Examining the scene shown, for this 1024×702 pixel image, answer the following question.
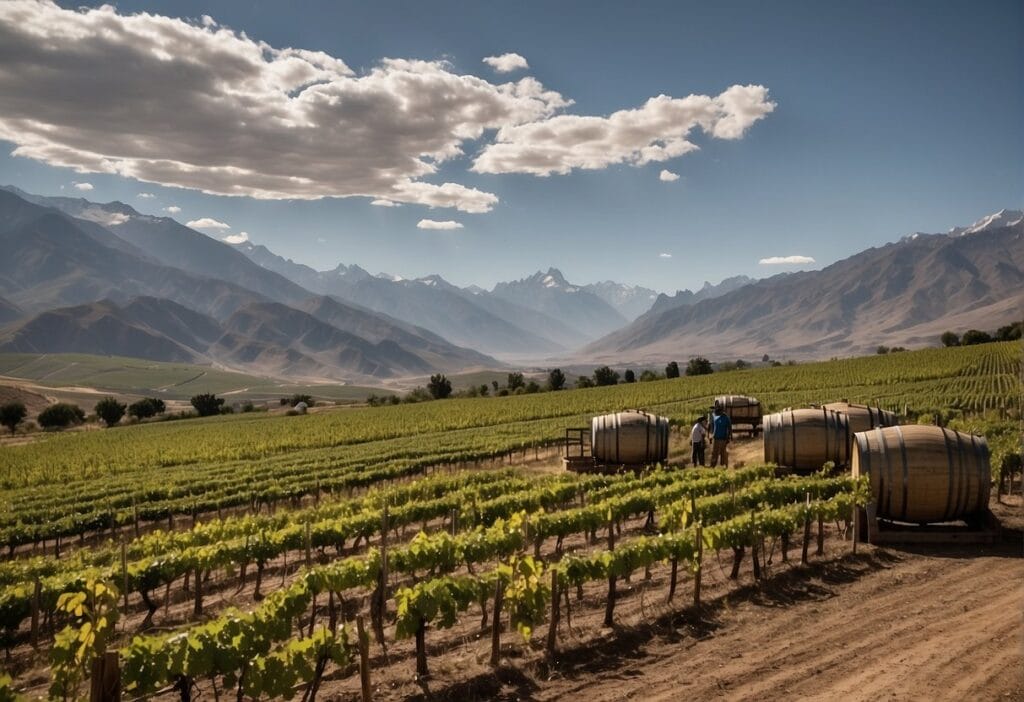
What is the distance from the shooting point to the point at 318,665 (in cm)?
789

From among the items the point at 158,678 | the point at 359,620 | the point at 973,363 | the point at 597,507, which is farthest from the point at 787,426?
the point at 973,363

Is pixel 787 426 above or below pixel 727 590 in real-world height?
above

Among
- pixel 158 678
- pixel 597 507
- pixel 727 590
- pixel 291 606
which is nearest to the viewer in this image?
pixel 158 678

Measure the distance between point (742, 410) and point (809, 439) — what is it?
11941 mm

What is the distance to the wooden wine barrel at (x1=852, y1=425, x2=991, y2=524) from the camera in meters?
12.8

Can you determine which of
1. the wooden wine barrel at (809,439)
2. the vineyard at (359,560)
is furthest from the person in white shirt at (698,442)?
the vineyard at (359,560)

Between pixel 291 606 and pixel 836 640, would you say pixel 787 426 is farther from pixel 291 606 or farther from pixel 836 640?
pixel 291 606

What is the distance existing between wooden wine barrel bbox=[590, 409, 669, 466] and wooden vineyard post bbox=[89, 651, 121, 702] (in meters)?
17.6

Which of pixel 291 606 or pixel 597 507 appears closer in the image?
pixel 291 606

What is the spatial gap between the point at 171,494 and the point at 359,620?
2112cm

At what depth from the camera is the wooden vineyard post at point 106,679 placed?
251 inches

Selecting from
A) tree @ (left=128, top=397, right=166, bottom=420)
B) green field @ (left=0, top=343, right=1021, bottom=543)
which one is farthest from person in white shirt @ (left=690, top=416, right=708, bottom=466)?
tree @ (left=128, top=397, right=166, bottom=420)

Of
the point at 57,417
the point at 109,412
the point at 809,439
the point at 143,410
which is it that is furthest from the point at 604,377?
the point at 809,439

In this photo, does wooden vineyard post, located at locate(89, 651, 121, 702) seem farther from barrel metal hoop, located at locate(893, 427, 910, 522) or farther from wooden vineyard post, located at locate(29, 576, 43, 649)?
barrel metal hoop, located at locate(893, 427, 910, 522)
